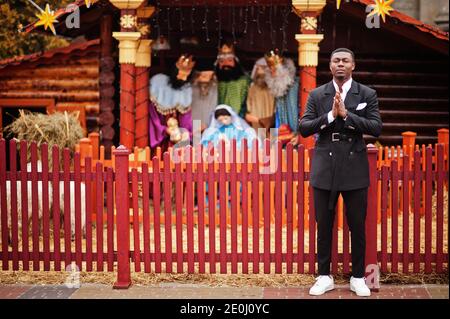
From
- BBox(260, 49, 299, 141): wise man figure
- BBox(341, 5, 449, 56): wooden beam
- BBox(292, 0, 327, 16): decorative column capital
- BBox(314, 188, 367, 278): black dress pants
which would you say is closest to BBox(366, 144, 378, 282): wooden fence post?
BBox(314, 188, 367, 278): black dress pants

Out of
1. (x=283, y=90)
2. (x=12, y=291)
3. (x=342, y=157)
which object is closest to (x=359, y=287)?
(x=342, y=157)

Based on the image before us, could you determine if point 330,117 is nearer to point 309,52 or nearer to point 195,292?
point 195,292

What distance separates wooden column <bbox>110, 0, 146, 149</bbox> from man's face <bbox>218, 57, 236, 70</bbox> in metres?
1.52

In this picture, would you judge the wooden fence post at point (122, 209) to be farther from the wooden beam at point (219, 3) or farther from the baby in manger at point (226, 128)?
the wooden beam at point (219, 3)

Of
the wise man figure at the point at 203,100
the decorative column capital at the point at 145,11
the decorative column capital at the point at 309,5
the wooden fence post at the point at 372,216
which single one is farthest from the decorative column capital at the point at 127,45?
the wooden fence post at the point at 372,216

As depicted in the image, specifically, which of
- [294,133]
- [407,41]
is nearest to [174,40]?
[294,133]

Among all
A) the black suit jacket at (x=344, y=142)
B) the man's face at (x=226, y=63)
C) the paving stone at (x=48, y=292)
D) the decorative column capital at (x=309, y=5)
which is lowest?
the paving stone at (x=48, y=292)

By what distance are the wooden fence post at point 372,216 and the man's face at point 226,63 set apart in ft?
19.0

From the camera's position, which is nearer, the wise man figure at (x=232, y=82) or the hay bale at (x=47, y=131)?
the hay bale at (x=47, y=131)

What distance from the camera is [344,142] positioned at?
235 inches

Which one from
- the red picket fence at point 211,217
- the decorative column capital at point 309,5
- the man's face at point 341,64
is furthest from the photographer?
the decorative column capital at point 309,5

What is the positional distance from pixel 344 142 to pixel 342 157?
0.13 meters

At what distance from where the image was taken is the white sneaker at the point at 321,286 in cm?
604
